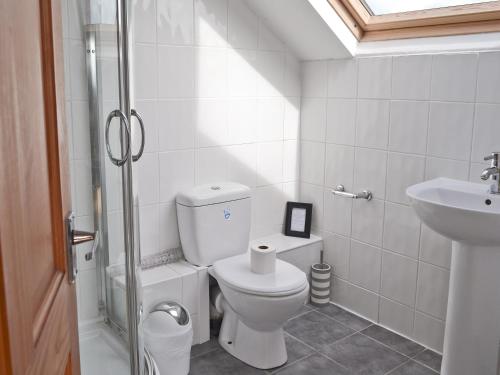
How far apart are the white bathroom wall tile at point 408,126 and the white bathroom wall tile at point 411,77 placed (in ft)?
0.13

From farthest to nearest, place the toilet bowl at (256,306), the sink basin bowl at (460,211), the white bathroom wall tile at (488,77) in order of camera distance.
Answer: the toilet bowl at (256,306), the white bathroom wall tile at (488,77), the sink basin bowl at (460,211)

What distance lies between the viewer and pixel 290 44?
290 centimetres

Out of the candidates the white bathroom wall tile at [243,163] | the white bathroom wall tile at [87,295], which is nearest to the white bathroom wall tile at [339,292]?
the white bathroom wall tile at [243,163]

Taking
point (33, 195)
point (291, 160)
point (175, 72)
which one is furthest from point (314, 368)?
point (33, 195)

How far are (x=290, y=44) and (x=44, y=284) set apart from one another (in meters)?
2.40

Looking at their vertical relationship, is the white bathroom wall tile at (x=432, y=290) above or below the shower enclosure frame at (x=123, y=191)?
below

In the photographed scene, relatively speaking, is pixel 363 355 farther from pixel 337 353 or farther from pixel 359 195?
pixel 359 195

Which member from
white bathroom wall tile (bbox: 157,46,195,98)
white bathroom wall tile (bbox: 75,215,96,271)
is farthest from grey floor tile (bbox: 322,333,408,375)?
white bathroom wall tile (bbox: 75,215,96,271)

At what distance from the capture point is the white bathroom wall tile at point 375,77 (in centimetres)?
256

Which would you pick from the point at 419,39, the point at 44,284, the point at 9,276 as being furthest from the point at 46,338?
the point at 419,39

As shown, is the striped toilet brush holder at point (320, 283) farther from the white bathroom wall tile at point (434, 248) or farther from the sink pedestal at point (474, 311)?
the sink pedestal at point (474, 311)

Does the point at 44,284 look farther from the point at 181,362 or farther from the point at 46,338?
the point at 181,362

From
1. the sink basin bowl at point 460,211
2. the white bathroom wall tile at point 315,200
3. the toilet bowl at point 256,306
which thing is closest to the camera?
the sink basin bowl at point 460,211

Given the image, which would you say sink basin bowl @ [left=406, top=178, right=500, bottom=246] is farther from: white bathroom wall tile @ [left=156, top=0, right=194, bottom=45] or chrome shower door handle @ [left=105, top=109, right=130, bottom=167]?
white bathroom wall tile @ [left=156, top=0, right=194, bottom=45]
